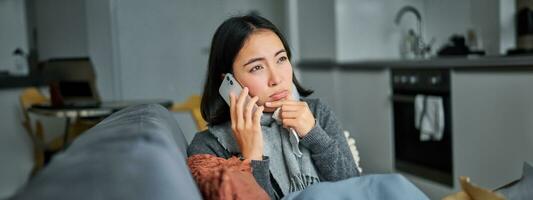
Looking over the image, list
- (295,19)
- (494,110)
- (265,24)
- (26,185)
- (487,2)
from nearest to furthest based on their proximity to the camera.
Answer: (26,185) < (265,24) < (494,110) < (487,2) < (295,19)

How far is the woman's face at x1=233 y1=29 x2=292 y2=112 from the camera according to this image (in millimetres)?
1088

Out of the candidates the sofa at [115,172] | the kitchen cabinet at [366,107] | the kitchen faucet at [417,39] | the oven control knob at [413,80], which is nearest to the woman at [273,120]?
the sofa at [115,172]

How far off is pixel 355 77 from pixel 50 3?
315cm

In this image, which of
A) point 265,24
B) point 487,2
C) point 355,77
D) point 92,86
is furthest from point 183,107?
point 265,24

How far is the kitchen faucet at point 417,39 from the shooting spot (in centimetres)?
413

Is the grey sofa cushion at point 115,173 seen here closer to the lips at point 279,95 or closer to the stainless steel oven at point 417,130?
the lips at point 279,95

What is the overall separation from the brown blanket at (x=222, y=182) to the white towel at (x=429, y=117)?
7.75 ft

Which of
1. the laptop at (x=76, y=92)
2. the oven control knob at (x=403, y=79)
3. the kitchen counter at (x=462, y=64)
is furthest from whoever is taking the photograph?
the laptop at (x=76, y=92)

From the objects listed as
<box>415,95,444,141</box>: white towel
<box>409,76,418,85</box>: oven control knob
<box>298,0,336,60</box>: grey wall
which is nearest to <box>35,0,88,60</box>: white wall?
<box>298,0,336,60</box>: grey wall

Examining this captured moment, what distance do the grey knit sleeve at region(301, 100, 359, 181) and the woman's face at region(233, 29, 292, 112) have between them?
0.34 feet

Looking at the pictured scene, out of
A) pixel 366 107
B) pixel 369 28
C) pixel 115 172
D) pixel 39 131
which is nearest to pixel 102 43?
pixel 39 131

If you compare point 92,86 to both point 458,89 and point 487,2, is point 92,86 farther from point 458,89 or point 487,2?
point 487,2

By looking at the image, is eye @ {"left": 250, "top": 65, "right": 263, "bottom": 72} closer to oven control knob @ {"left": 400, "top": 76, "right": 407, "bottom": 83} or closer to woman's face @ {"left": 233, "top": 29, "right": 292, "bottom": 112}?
woman's face @ {"left": 233, "top": 29, "right": 292, "bottom": 112}

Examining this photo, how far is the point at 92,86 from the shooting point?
387cm
